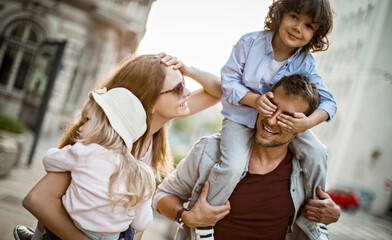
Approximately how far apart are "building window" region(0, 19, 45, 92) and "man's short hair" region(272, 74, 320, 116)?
13201 millimetres

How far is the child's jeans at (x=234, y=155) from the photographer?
7.52 feet

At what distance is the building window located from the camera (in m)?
13.0

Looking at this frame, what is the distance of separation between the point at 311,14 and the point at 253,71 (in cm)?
57

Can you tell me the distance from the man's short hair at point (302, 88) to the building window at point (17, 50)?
1320 cm

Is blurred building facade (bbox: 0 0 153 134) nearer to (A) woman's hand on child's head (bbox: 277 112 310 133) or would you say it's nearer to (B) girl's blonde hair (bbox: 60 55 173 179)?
(B) girl's blonde hair (bbox: 60 55 173 179)

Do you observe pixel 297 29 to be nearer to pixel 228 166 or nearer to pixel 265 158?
pixel 265 158

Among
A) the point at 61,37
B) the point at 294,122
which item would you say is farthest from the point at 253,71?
the point at 61,37

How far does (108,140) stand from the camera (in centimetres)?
176

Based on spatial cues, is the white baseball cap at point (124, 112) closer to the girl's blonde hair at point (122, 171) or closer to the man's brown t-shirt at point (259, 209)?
the girl's blonde hair at point (122, 171)

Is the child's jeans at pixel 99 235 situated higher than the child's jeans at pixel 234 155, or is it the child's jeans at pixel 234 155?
the child's jeans at pixel 234 155

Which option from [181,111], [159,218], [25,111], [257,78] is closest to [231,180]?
[181,111]

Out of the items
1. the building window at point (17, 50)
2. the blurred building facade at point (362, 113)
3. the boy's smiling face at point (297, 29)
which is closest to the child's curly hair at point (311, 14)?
the boy's smiling face at point (297, 29)

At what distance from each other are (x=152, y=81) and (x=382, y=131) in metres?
23.8

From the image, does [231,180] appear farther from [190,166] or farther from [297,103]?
[297,103]
